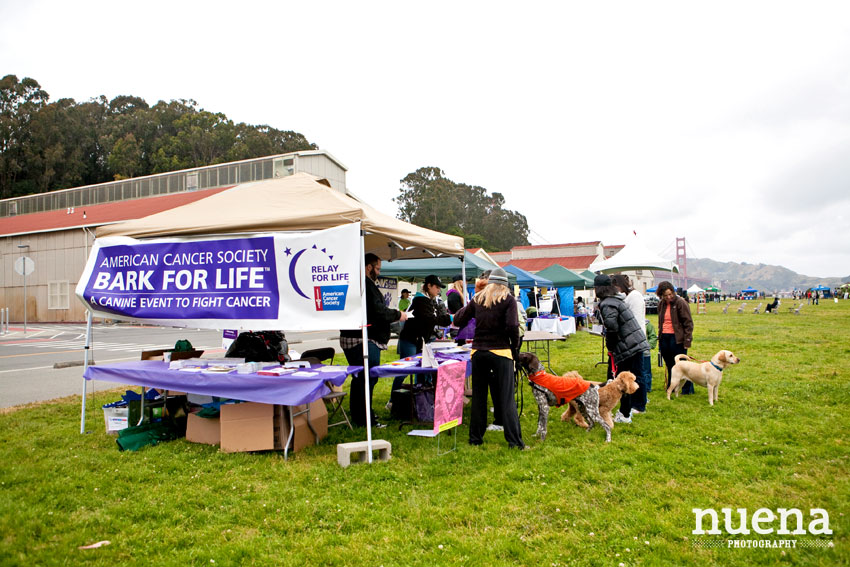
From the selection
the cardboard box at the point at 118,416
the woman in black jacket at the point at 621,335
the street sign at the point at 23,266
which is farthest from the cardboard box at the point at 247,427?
the street sign at the point at 23,266

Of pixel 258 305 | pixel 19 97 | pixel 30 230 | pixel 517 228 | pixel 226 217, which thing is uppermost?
pixel 19 97

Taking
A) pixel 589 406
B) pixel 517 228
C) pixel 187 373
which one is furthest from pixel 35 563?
pixel 517 228

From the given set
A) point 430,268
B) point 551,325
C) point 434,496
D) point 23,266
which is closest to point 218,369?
point 434,496

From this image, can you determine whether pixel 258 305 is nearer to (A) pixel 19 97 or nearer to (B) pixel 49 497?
(B) pixel 49 497

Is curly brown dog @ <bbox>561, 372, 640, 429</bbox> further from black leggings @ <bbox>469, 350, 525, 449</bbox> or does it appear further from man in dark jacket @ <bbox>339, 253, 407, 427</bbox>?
man in dark jacket @ <bbox>339, 253, 407, 427</bbox>

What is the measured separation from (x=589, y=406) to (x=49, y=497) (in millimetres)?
5119

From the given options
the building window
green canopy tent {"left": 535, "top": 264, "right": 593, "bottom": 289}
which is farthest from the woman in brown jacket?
the building window

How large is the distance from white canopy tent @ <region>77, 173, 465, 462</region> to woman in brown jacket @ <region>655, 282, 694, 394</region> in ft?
11.8

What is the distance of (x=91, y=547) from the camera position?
3242 mm

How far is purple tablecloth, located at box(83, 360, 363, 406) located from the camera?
4.82 meters

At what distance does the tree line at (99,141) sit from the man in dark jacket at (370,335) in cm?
6127

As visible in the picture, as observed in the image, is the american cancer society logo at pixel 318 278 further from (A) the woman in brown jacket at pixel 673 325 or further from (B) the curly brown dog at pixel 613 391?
(A) the woman in brown jacket at pixel 673 325

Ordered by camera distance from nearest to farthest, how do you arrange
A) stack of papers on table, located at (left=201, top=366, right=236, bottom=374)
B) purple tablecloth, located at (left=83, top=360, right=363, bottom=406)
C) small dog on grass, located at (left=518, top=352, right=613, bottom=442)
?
1. purple tablecloth, located at (left=83, top=360, right=363, bottom=406)
2. stack of papers on table, located at (left=201, top=366, right=236, bottom=374)
3. small dog on grass, located at (left=518, top=352, right=613, bottom=442)

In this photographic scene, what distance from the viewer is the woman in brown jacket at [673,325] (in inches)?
300
